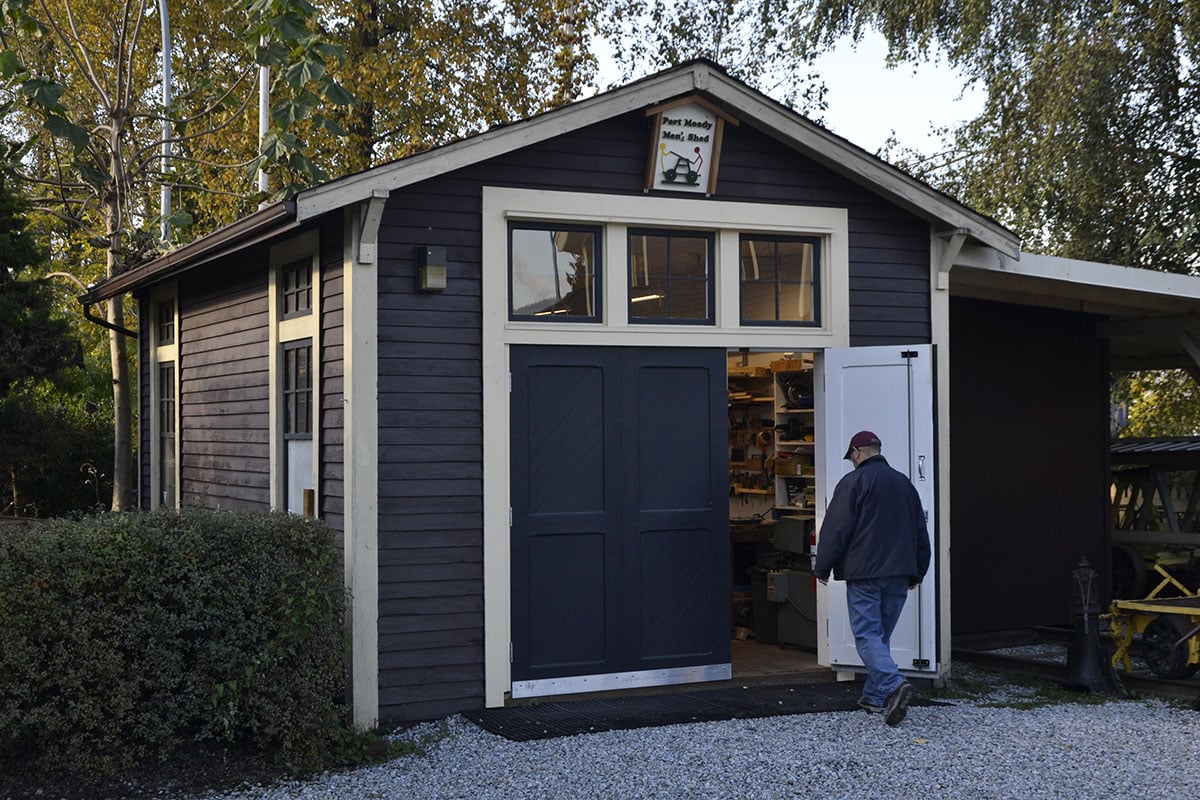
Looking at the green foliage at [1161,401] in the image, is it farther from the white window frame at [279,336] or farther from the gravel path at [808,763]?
the white window frame at [279,336]

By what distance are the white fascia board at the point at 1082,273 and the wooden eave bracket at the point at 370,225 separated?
418 cm

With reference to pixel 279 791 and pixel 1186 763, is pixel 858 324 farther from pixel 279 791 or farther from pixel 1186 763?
pixel 279 791

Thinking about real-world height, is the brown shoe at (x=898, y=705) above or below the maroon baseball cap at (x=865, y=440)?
below

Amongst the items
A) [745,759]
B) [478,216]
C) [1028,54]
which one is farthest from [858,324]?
[1028,54]

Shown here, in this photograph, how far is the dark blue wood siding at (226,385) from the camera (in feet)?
29.9

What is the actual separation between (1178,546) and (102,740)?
10.0m

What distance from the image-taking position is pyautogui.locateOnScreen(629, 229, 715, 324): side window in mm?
8297

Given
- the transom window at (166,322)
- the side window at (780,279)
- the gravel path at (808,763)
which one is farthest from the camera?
the transom window at (166,322)

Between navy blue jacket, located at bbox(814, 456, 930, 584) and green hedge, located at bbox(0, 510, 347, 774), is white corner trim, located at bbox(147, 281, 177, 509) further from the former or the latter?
navy blue jacket, located at bbox(814, 456, 930, 584)

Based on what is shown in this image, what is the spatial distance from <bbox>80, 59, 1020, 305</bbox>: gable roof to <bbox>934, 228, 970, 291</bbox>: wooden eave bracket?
0.03 m

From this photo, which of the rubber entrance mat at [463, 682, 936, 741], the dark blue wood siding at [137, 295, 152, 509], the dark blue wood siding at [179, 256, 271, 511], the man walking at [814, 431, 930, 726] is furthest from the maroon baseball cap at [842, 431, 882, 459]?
the dark blue wood siding at [137, 295, 152, 509]

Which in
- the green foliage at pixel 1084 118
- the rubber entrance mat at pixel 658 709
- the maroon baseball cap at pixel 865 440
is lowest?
the rubber entrance mat at pixel 658 709

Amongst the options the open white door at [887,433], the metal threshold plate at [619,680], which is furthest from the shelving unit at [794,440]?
the metal threshold plate at [619,680]

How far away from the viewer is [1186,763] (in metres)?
6.80
